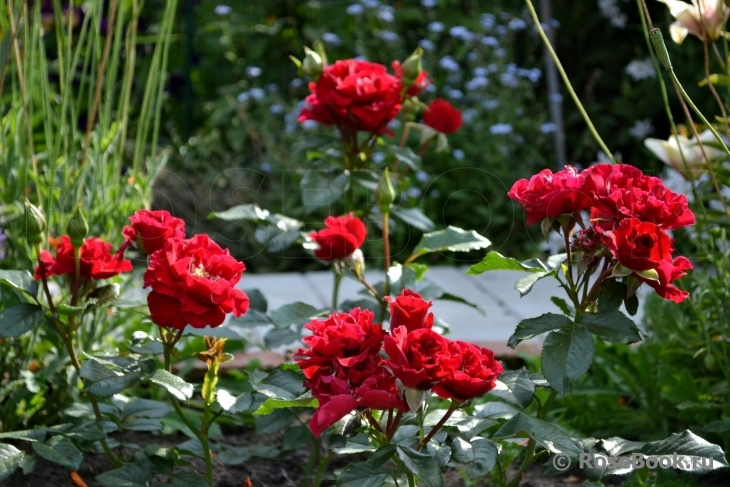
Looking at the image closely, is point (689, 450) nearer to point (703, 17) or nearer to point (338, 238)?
point (338, 238)

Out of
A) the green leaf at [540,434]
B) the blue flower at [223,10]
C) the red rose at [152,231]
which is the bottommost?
the blue flower at [223,10]

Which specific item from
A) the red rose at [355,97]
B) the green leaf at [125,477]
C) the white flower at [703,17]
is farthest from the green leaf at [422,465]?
the white flower at [703,17]

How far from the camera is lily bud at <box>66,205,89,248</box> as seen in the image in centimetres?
118

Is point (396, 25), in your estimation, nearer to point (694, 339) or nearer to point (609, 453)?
Result: point (694, 339)

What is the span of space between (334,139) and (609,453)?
76 centimetres

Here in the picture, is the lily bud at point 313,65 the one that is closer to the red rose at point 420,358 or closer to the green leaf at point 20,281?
the green leaf at point 20,281

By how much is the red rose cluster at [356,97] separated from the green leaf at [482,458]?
61 centimetres

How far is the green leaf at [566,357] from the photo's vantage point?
3.44ft

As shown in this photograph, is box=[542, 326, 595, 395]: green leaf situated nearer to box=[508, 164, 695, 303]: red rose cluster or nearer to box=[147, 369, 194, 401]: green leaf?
box=[508, 164, 695, 303]: red rose cluster

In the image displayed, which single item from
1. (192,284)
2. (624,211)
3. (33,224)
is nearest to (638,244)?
(624,211)

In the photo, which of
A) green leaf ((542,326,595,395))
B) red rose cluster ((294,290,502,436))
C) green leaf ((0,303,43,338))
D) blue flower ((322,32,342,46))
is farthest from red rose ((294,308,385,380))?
blue flower ((322,32,342,46))

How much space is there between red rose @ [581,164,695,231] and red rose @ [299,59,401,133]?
0.47m

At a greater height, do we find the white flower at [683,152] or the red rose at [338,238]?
the white flower at [683,152]

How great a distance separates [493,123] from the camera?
3.70m
